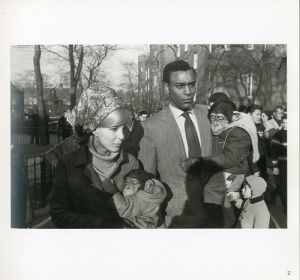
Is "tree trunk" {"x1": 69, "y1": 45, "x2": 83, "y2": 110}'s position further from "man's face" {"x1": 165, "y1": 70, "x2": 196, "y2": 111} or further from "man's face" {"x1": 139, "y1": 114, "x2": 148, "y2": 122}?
"man's face" {"x1": 165, "y1": 70, "x2": 196, "y2": 111}

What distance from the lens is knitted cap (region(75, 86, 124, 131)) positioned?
4.62 m

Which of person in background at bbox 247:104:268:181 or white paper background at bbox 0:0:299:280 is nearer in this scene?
white paper background at bbox 0:0:299:280

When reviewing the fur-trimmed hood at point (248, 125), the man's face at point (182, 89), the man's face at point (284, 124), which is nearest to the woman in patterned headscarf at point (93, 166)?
the man's face at point (182, 89)

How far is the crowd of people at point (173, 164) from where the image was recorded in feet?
15.1

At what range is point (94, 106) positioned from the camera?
465 centimetres

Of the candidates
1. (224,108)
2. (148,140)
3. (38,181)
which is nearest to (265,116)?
(224,108)

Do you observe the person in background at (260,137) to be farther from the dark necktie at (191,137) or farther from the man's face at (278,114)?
the dark necktie at (191,137)

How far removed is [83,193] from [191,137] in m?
1.14

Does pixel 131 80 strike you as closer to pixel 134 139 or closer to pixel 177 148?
pixel 134 139

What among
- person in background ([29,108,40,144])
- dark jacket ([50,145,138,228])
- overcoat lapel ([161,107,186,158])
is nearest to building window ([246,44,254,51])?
overcoat lapel ([161,107,186,158])

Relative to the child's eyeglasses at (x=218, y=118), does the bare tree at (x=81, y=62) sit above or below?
above
